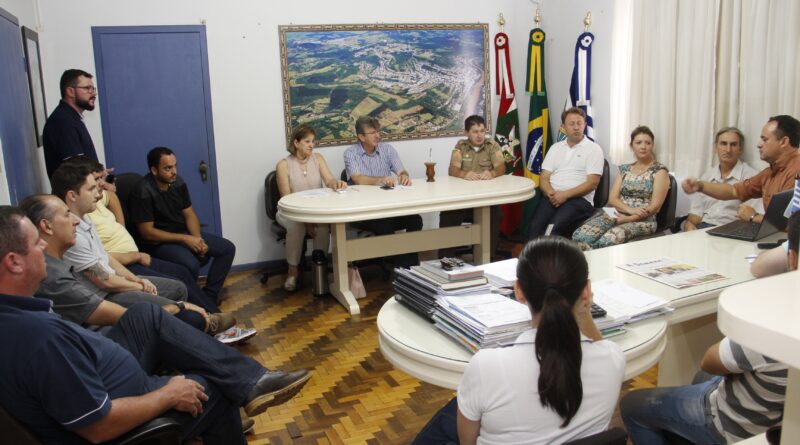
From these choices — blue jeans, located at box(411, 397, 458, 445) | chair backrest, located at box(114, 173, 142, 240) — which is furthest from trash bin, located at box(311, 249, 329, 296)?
blue jeans, located at box(411, 397, 458, 445)

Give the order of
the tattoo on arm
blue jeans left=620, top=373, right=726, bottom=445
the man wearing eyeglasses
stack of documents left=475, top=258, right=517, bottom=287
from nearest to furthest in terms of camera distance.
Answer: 1. blue jeans left=620, top=373, right=726, bottom=445
2. stack of documents left=475, top=258, right=517, bottom=287
3. the tattoo on arm
4. the man wearing eyeglasses

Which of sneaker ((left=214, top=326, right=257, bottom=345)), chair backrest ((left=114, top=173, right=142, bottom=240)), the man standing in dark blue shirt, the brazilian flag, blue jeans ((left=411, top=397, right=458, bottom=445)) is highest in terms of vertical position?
the brazilian flag

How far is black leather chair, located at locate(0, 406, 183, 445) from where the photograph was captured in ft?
5.04

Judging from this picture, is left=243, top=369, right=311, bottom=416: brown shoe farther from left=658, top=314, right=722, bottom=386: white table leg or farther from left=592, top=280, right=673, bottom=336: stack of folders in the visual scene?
left=658, top=314, right=722, bottom=386: white table leg

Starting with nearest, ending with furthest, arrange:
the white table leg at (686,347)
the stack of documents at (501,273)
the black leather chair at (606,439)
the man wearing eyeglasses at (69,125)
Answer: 1. the black leather chair at (606,439)
2. the stack of documents at (501,273)
3. the white table leg at (686,347)
4. the man wearing eyeglasses at (69,125)

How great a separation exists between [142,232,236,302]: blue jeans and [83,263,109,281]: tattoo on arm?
1.11 metres

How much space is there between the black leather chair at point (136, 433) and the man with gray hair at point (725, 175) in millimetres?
3322

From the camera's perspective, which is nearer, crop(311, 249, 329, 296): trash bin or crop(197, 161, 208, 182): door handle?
Result: crop(311, 249, 329, 296): trash bin

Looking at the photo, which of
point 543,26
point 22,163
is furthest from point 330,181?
point 543,26

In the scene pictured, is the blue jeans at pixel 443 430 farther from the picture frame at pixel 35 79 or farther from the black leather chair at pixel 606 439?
the picture frame at pixel 35 79

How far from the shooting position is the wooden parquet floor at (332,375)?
8.75 ft

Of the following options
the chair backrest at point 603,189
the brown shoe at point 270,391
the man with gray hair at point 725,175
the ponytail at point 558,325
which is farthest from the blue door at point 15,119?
the man with gray hair at point 725,175

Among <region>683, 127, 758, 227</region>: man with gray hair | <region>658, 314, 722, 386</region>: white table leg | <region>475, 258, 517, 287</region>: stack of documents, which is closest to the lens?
<region>475, 258, 517, 287</region>: stack of documents

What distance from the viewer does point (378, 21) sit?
5496mm
